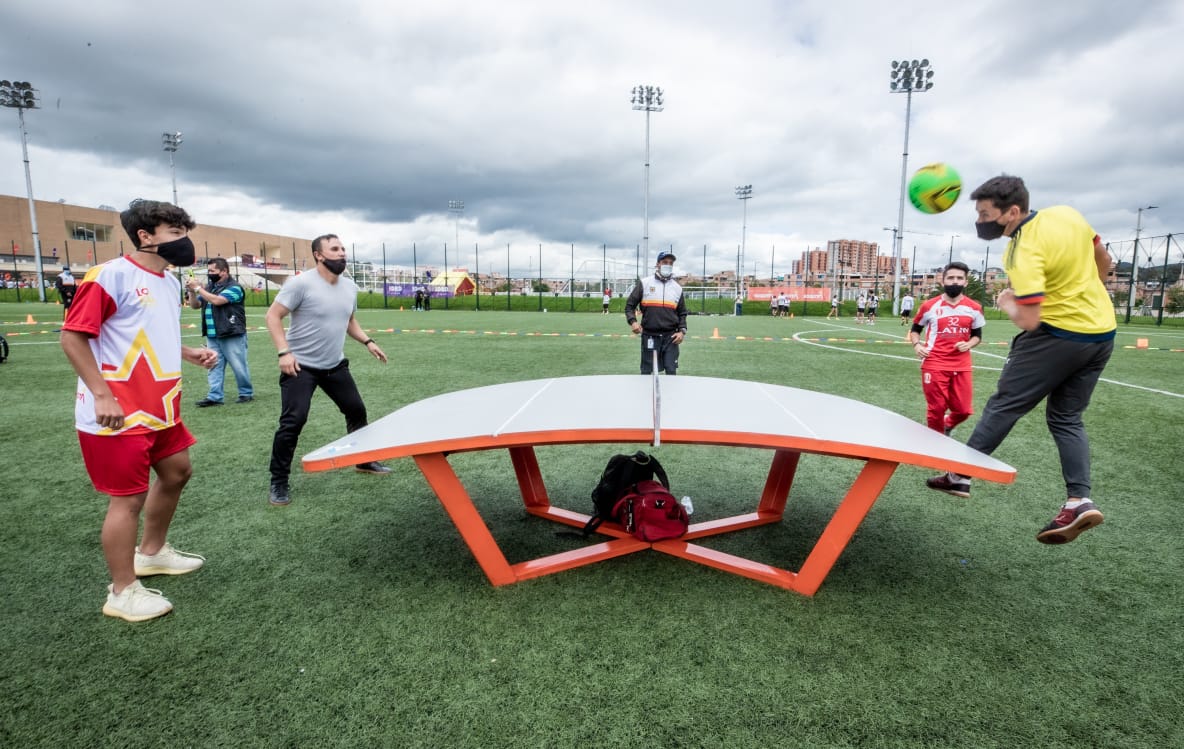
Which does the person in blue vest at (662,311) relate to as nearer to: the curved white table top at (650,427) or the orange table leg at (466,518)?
the curved white table top at (650,427)

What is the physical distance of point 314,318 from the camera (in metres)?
4.26

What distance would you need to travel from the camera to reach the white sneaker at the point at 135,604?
261 centimetres

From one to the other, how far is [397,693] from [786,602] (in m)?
1.76

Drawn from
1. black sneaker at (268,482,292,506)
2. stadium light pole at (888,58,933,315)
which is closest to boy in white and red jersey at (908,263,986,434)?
black sneaker at (268,482,292,506)

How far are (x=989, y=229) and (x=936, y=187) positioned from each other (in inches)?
29.9

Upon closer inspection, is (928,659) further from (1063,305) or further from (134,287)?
(134,287)

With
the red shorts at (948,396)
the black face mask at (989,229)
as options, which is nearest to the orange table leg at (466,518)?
the black face mask at (989,229)

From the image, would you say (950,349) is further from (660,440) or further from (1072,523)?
(660,440)

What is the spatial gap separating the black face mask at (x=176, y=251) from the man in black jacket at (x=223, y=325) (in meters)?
4.87

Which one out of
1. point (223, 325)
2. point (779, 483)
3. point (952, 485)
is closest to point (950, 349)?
point (952, 485)

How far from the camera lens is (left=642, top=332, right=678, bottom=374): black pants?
7.13m

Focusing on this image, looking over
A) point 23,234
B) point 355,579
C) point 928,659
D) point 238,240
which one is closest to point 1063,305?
point 928,659

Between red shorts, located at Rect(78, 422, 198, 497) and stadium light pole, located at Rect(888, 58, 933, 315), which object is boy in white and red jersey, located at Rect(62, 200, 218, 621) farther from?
stadium light pole, located at Rect(888, 58, 933, 315)

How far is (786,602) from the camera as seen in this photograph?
9.19 ft
